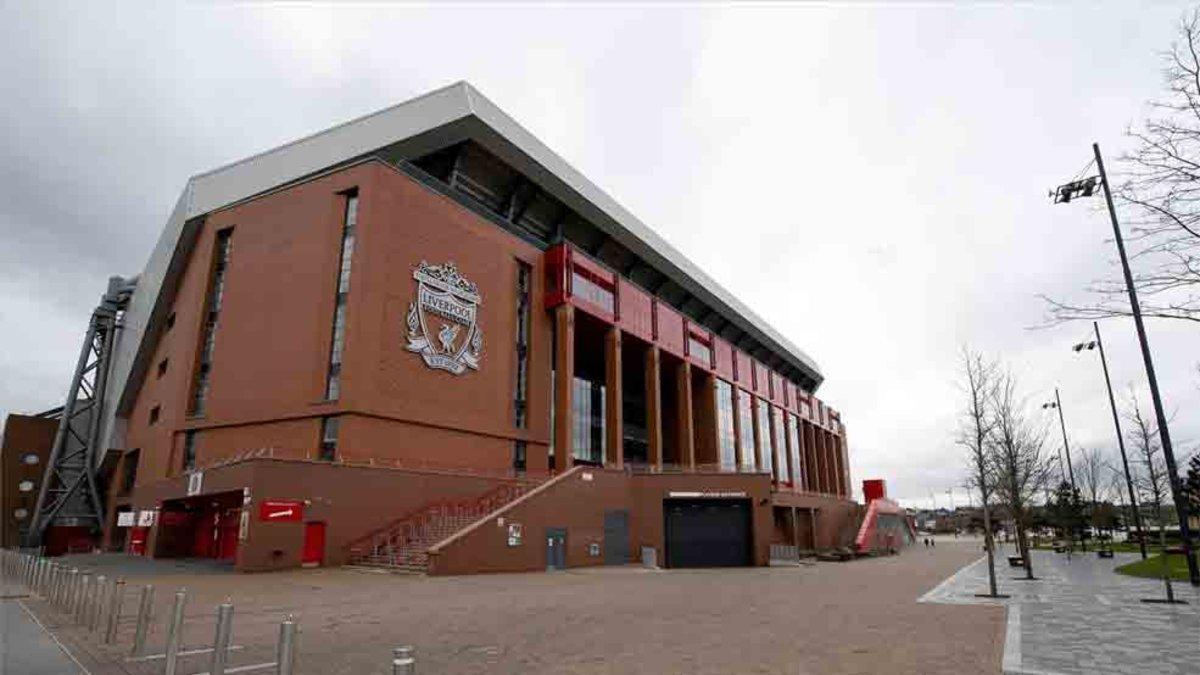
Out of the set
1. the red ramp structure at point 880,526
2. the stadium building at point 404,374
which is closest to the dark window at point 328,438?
the stadium building at point 404,374

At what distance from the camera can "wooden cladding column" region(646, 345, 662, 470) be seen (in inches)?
1929

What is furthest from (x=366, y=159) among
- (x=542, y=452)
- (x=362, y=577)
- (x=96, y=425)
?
(x=96, y=425)

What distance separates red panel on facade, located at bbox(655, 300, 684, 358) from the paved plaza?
3492 cm

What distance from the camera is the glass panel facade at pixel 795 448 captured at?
77000 mm

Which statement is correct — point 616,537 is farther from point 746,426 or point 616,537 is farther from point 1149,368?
point 746,426

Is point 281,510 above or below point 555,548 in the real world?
above

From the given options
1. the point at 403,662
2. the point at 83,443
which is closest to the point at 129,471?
Result: the point at 83,443

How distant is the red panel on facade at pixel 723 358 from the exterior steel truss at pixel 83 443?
5479 cm

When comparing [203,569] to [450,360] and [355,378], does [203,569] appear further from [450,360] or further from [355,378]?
[450,360]

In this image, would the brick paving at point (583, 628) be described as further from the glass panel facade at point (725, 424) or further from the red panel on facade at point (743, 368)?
the red panel on facade at point (743, 368)

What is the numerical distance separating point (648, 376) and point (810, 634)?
40.8 m

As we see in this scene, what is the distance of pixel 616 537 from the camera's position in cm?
3288

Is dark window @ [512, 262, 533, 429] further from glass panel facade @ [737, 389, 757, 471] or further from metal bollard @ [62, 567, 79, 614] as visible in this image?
glass panel facade @ [737, 389, 757, 471]

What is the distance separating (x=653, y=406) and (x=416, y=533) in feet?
81.6
